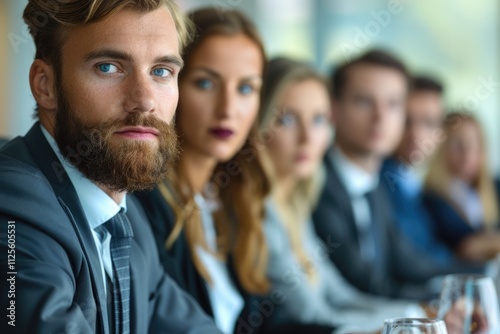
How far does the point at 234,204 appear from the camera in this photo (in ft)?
3.81

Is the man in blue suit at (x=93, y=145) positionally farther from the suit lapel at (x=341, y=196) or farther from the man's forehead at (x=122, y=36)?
the suit lapel at (x=341, y=196)

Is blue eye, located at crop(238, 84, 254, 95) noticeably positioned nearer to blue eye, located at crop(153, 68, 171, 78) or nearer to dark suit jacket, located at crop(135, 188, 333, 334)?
dark suit jacket, located at crop(135, 188, 333, 334)

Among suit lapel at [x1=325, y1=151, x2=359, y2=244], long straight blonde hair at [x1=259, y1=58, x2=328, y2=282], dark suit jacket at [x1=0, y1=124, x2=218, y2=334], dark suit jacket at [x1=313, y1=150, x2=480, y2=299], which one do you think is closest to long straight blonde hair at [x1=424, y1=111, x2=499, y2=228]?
dark suit jacket at [x1=313, y1=150, x2=480, y2=299]

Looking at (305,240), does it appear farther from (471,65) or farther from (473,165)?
(471,65)

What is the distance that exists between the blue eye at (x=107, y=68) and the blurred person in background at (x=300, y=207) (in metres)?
0.61

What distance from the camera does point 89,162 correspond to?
639mm

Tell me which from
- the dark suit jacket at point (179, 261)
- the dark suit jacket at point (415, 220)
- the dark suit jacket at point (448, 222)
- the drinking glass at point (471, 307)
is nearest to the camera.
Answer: the drinking glass at point (471, 307)

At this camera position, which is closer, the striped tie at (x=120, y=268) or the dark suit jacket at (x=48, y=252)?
the dark suit jacket at (x=48, y=252)

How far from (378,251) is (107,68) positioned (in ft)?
3.80

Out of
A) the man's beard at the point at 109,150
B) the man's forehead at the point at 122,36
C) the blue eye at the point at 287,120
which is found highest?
the blue eye at the point at 287,120

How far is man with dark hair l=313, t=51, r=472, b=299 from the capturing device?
1571 mm

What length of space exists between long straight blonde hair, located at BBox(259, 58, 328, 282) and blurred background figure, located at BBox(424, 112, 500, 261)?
0.73 meters

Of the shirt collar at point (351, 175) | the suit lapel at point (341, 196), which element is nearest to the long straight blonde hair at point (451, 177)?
the shirt collar at point (351, 175)

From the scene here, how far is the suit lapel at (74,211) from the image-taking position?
624 millimetres
